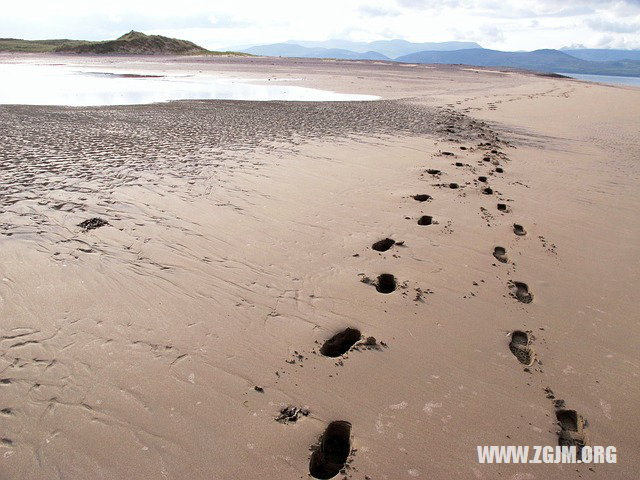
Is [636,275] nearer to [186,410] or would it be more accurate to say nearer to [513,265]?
[513,265]

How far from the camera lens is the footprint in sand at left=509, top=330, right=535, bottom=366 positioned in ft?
11.1

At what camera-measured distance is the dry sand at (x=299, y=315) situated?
2637mm

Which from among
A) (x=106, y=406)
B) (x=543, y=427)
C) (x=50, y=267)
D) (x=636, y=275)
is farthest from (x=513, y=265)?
(x=50, y=267)

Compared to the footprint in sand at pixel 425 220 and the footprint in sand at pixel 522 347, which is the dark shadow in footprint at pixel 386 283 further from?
the footprint in sand at pixel 425 220

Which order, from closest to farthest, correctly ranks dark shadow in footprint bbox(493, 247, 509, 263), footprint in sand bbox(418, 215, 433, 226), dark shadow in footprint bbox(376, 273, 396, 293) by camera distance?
dark shadow in footprint bbox(376, 273, 396, 293)
dark shadow in footprint bbox(493, 247, 509, 263)
footprint in sand bbox(418, 215, 433, 226)

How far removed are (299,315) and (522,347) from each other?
1.99 m

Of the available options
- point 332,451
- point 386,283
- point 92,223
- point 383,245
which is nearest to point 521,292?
point 386,283

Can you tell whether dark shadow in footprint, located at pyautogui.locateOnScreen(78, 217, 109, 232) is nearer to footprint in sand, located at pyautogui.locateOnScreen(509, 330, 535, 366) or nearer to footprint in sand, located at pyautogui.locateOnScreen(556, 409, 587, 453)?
footprint in sand, located at pyautogui.locateOnScreen(509, 330, 535, 366)

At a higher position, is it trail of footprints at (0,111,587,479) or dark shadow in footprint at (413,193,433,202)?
dark shadow in footprint at (413,193,433,202)

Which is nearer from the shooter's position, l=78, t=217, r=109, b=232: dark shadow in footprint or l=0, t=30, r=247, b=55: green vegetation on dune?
l=78, t=217, r=109, b=232: dark shadow in footprint

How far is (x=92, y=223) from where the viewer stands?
5.36m

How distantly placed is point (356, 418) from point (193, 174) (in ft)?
19.3

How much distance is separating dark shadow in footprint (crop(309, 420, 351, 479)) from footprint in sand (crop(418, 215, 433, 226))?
369 cm

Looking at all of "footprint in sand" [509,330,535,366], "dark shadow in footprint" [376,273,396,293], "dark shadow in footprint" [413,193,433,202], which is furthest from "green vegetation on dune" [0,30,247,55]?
"footprint in sand" [509,330,535,366]
